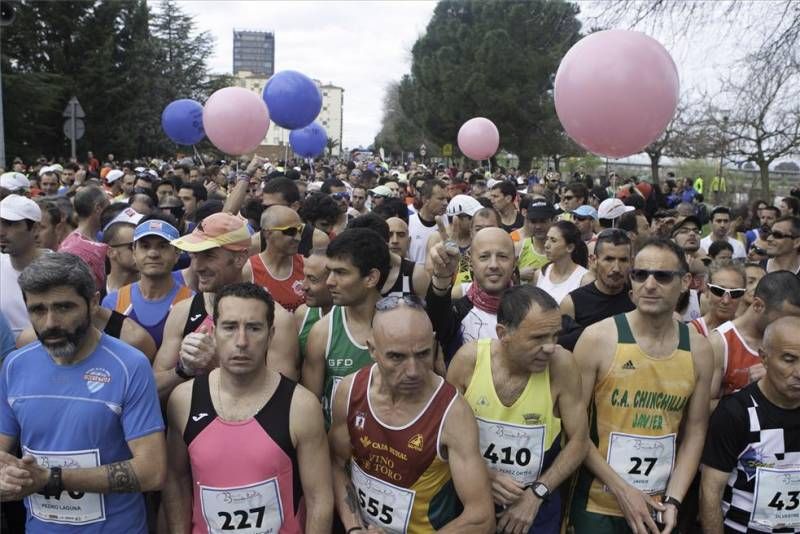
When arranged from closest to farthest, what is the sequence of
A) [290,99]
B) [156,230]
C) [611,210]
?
[156,230]
[611,210]
[290,99]

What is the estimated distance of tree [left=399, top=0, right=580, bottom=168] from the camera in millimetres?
39062

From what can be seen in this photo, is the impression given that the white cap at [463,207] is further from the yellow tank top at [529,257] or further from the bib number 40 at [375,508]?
the bib number 40 at [375,508]

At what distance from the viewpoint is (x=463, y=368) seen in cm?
330

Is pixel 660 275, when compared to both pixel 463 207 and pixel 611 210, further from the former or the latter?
pixel 611 210

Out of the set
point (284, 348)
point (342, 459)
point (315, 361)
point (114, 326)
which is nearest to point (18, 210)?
point (114, 326)

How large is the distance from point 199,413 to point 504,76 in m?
38.6

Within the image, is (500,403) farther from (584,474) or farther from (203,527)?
(203,527)

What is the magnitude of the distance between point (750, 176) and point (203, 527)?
110ft

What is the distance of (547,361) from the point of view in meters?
3.19

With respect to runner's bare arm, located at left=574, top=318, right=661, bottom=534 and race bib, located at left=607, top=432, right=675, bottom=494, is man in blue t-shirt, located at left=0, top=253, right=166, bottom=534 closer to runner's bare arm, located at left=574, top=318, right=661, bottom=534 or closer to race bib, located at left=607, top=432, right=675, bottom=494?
runner's bare arm, located at left=574, top=318, right=661, bottom=534

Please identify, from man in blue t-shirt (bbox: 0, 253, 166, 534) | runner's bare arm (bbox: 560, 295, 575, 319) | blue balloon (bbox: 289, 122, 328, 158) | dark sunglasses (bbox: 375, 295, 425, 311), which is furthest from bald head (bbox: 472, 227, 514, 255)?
blue balloon (bbox: 289, 122, 328, 158)

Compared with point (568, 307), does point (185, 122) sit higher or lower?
higher

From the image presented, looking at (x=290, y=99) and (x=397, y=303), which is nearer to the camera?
(x=397, y=303)

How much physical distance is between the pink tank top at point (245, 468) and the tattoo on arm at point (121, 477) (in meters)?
0.23
